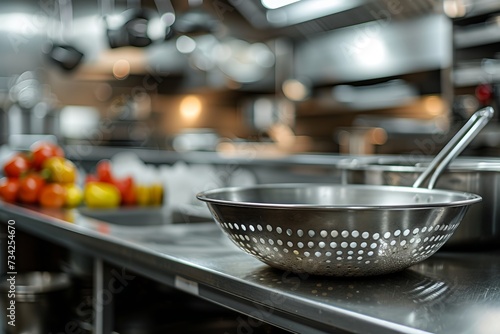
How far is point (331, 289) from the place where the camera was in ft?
2.80

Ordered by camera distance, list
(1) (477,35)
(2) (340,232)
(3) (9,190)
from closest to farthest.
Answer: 1. (2) (340,232)
2. (3) (9,190)
3. (1) (477,35)

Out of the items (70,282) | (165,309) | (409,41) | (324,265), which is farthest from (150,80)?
(324,265)

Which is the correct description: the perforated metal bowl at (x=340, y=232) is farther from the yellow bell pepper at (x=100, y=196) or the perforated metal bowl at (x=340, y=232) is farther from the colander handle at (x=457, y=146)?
the yellow bell pepper at (x=100, y=196)

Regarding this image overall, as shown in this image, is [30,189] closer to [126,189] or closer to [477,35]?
[126,189]

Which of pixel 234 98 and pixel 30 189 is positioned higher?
pixel 234 98

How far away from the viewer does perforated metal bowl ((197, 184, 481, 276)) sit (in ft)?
2.66

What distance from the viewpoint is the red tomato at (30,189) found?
2.19m

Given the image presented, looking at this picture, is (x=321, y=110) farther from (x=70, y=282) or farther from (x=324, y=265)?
(x=324, y=265)

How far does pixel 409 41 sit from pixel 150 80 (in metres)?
4.05

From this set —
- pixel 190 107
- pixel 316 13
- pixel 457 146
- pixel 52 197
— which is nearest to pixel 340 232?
pixel 457 146

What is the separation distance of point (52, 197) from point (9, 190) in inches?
9.6

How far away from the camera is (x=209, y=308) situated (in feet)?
4.43

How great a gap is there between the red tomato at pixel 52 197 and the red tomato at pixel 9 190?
15 centimetres

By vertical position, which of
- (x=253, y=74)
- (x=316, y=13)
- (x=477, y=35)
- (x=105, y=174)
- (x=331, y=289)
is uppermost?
(x=253, y=74)
